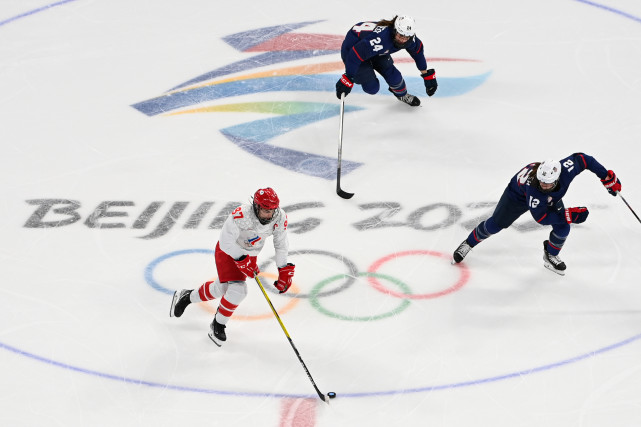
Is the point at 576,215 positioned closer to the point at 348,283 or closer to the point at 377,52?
the point at 348,283

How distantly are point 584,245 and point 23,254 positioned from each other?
3893mm

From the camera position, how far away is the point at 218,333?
17.2 feet

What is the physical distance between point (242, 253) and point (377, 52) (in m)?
2.76

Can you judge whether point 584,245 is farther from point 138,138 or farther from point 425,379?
point 138,138

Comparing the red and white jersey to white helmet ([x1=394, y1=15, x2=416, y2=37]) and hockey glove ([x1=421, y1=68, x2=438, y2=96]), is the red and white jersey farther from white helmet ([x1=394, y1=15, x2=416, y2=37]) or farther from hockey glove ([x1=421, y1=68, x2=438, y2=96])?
hockey glove ([x1=421, y1=68, x2=438, y2=96])

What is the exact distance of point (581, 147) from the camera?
7332 millimetres

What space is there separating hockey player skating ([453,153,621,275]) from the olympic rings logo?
0.96 ft

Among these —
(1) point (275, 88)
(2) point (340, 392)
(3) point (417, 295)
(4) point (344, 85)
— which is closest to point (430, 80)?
(4) point (344, 85)

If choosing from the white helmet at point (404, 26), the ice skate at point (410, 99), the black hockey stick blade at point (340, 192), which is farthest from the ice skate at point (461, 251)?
the ice skate at point (410, 99)

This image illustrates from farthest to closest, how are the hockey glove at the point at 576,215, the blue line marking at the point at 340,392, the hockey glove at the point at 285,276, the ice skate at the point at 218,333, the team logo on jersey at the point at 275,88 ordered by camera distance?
the team logo on jersey at the point at 275,88 < the hockey glove at the point at 576,215 < the ice skate at the point at 218,333 < the hockey glove at the point at 285,276 < the blue line marking at the point at 340,392

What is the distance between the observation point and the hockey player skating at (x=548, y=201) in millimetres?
5484

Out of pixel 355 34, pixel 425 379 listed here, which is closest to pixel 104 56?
pixel 355 34

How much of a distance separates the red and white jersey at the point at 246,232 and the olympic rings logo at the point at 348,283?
0.60m

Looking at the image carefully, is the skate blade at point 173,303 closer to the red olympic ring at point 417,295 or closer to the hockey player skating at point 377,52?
the red olympic ring at point 417,295
